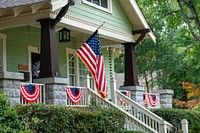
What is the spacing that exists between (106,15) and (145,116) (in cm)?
452

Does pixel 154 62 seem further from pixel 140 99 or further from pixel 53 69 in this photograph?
pixel 53 69

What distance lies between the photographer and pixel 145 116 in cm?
1456

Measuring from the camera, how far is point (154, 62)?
85.7 ft

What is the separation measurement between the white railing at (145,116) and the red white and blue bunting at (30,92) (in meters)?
4.03

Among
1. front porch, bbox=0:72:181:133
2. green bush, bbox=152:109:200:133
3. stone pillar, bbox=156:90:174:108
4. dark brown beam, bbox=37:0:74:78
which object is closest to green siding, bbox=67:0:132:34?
dark brown beam, bbox=37:0:74:78

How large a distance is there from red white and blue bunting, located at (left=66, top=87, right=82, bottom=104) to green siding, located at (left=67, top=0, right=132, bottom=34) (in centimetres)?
269

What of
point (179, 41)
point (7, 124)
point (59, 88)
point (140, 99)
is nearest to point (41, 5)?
point (59, 88)

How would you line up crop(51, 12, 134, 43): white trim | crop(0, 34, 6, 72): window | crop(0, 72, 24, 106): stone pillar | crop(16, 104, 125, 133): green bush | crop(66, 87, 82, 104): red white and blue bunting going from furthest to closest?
crop(0, 34, 6, 72): window < crop(51, 12, 134, 43): white trim < crop(66, 87, 82, 104): red white and blue bunting < crop(0, 72, 24, 106): stone pillar < crop(16, 104, 125, 133): green bush

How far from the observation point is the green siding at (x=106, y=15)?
47.7 feet

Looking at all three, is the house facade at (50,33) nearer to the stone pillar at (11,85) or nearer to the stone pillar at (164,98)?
the stone pillar at (11,85)

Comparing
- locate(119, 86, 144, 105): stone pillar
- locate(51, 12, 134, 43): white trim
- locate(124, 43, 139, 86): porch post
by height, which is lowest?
locate(119, 86, 144, 105): stone pillar

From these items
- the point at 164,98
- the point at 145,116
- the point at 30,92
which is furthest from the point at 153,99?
the point at 30,92

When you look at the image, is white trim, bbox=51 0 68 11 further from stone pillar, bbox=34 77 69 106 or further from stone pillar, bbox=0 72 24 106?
stone pillar, bbox=0 72 24 106

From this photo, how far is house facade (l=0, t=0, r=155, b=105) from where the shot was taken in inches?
477
